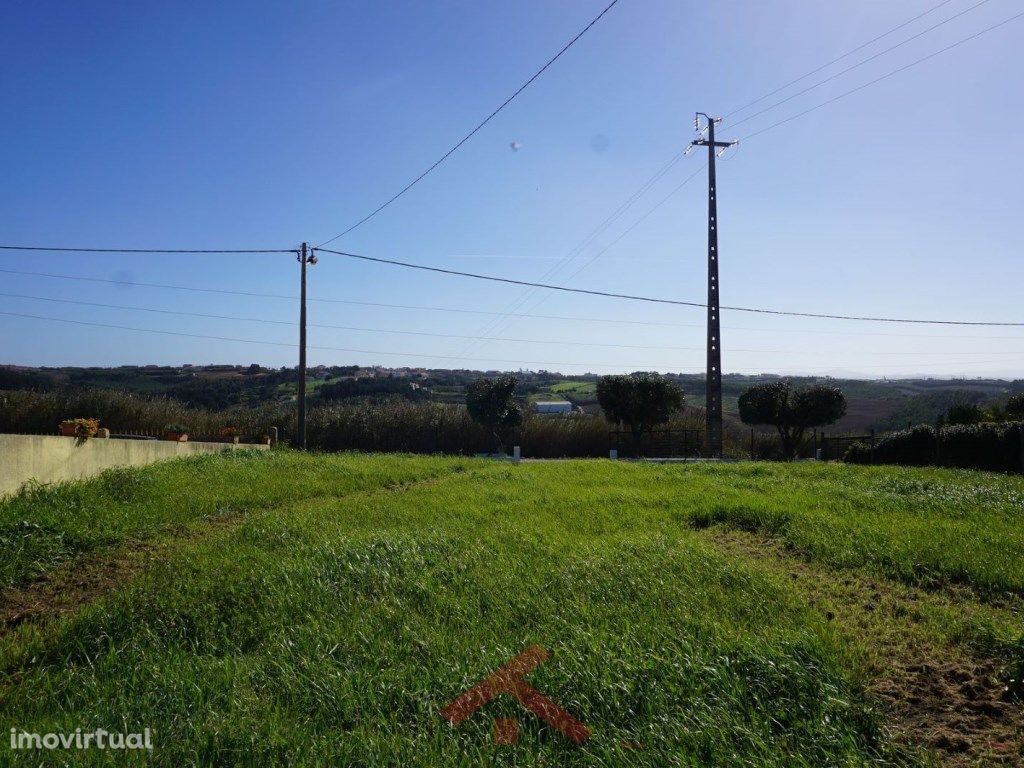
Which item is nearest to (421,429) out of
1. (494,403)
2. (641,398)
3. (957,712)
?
(494,403)

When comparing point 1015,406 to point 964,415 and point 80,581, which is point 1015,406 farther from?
point 80,581

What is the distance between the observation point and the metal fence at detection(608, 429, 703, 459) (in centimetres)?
3612

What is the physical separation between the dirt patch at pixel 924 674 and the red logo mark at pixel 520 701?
5.29 ft

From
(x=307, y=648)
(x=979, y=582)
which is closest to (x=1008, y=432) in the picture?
(x=979, y=582)

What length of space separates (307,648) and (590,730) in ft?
7.05

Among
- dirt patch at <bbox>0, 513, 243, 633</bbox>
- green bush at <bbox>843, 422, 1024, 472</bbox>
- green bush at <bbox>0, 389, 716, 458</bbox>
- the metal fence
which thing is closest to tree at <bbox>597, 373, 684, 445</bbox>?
the metal fence

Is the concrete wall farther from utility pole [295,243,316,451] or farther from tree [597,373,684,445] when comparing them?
tree [597,373,684,445]

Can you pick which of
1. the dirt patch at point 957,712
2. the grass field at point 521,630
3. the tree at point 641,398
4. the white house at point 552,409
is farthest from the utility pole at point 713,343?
the dirt patch at point 957,712

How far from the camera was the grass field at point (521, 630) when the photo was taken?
365 centimetres

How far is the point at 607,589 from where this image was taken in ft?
19.7

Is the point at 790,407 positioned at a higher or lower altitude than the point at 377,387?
lower

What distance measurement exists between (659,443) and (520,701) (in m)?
33.8

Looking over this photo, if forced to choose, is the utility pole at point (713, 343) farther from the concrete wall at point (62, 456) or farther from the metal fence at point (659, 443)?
the concrete wall at point (62, 456)

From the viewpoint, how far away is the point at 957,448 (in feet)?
66.2
